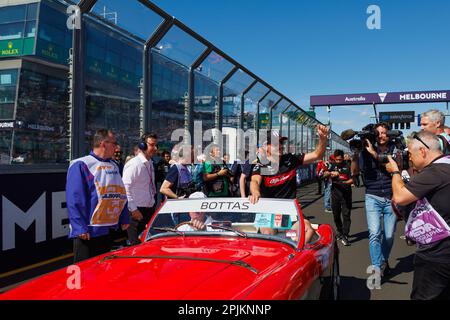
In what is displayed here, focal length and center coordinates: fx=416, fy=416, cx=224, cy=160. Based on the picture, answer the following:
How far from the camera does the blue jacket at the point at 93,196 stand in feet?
11.7

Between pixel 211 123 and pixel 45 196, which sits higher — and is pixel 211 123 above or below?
above

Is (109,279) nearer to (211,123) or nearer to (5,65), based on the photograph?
(5,65)

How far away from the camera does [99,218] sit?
3699 mm

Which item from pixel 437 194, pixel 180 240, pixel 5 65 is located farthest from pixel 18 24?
pixel 437 194

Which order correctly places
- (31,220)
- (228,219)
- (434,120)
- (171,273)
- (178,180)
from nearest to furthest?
(171,273) → (228,219) → (434,120) → (31,220) → (178,180)

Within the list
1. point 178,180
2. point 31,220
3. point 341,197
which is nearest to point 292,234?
point 178,180

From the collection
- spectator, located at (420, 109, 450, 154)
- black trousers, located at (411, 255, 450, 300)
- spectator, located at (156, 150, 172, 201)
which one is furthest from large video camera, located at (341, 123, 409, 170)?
spectator, located at (156, 150, 172, 201)

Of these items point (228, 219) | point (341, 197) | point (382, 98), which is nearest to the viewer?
point (228, 219)

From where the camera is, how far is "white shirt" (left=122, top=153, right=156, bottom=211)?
537 cm

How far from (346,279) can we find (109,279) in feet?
11.7

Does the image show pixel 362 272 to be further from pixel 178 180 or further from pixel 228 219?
pixel 178 180

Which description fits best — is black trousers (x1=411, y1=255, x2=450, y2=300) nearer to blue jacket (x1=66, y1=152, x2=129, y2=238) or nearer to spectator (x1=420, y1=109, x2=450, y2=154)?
spectator (x1=420, y1=109, x2=450, y2=154)

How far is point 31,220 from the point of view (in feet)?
17.9

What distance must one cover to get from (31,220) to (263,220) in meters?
3.48
